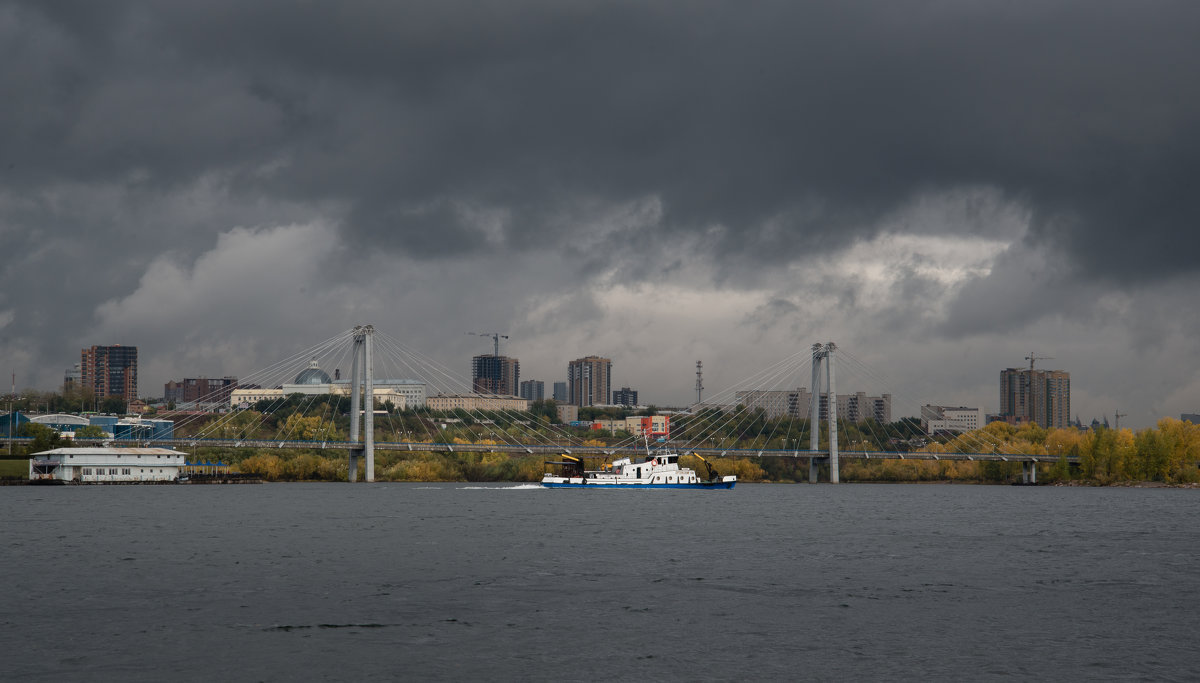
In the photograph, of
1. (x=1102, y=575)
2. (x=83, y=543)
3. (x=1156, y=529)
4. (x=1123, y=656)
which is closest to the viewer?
(x=1123, y=656)

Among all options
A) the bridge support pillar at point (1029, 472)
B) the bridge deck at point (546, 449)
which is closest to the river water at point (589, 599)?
the bridge deck at point (546, 449)

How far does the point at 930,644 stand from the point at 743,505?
206ft

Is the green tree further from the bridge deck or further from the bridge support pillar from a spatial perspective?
the bridge support pillar

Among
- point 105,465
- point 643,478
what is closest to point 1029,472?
point 643,478

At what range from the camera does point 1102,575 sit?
40906mm

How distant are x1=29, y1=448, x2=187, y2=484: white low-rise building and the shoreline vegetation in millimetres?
4578

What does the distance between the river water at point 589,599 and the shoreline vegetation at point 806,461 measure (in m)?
73.5

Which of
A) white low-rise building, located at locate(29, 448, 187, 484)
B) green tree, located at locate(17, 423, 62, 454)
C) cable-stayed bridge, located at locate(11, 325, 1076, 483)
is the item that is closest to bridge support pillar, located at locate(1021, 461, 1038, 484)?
cable-stayed bridge, located at locate(11, 325, 1076, 483)

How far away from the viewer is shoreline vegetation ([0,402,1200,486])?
14050 cm

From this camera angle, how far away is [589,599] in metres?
33.3

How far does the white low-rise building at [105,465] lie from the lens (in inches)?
4774

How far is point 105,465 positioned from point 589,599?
105681 millimetres

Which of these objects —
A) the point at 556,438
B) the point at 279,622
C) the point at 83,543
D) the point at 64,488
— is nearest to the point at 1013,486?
the point at 556,438

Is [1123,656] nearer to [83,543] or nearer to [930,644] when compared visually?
[930,644]
